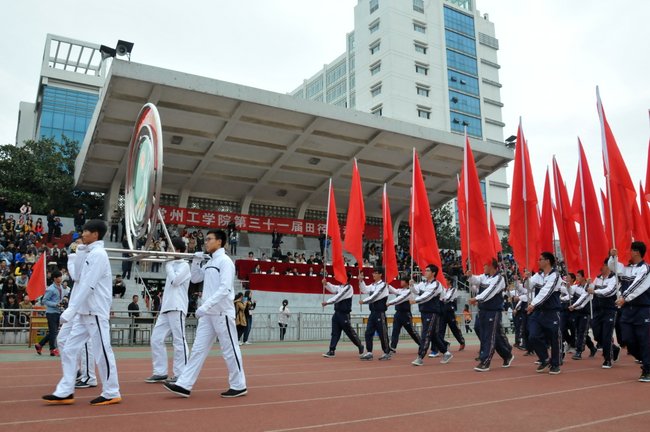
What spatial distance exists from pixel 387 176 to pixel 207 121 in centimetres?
1072

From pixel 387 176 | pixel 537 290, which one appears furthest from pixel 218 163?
pixel 537 290

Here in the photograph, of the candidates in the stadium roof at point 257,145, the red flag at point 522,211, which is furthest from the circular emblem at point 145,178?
the stadium roof at point 257,145

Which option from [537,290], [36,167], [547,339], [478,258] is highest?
[36,167]

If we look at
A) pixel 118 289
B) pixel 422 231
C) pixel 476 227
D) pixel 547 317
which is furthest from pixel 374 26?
pixel 547 317

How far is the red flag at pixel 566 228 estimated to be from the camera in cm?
1207

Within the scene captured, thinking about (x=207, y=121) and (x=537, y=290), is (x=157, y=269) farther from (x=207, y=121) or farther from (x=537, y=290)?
(x=537, y=290)

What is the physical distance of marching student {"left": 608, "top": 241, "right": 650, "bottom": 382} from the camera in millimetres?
7082

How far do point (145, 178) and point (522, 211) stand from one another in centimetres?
728

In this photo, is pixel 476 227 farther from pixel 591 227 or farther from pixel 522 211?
pixel 591 227

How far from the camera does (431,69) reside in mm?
57938

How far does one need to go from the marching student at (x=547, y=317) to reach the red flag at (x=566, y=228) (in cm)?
389

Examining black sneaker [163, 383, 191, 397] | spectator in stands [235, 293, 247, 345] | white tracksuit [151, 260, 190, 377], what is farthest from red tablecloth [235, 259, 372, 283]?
black sneaker [163, 383, 191, 397]

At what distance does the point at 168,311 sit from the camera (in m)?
7.03

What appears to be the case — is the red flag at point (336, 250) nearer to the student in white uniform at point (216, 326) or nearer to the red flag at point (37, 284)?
the student in white uniform at point (216, 326)
